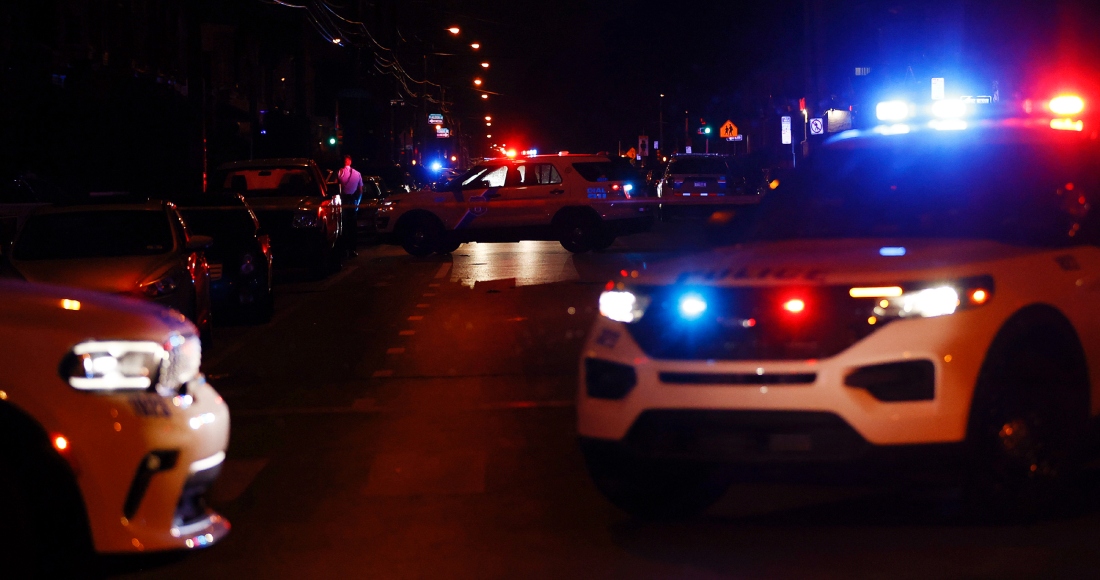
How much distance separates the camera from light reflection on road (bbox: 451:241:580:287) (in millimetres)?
21672

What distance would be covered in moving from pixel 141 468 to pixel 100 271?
7608 millimetres

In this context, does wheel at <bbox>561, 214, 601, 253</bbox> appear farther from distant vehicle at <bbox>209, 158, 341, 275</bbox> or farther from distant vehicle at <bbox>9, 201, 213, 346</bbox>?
distant vehicle at <bbox>9, 201, 213, 346</bbox>

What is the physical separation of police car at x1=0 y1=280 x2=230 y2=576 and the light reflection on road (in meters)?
15.4

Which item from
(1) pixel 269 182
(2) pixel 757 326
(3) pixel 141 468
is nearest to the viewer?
(3) pixel 141 468

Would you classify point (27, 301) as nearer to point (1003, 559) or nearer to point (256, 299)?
point (1003, 559)

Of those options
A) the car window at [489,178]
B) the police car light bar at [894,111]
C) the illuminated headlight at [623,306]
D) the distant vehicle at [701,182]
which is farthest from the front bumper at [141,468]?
the distant vehicle at [701,182]

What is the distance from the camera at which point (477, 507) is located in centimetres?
699

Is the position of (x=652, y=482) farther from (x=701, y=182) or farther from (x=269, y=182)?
(x=701, y=182)

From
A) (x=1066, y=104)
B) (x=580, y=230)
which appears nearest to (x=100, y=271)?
(x=1066, y=104)

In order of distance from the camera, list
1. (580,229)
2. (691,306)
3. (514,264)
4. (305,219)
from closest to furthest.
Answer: (691,306), (305,219), (514,264), (580,229)

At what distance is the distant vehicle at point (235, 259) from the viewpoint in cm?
1631

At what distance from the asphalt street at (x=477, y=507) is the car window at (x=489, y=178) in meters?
14.3

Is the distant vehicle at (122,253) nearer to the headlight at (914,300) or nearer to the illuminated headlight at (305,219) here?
the illuminated headlight at (305,219)

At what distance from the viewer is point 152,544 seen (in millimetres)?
4934
